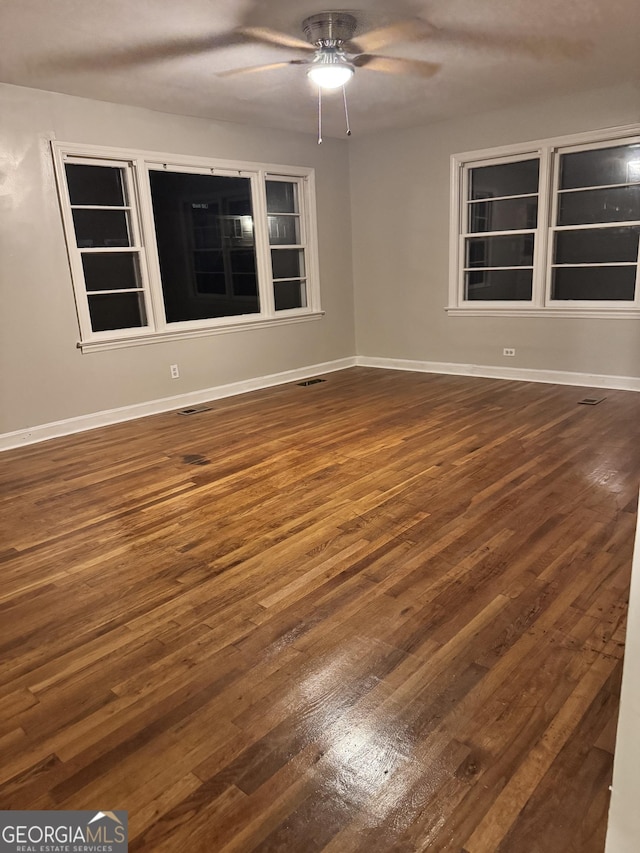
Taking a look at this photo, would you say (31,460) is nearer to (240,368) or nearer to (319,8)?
(240,368)

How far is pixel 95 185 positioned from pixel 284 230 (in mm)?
2208

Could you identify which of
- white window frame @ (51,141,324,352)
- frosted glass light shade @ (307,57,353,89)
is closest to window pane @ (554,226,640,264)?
white window frame @ (51,141,324,352)

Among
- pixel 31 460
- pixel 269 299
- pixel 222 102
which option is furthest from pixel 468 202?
pixel 31 460

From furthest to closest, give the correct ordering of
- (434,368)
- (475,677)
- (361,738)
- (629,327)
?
(434,368), (629,327), (475,677), (361,738)

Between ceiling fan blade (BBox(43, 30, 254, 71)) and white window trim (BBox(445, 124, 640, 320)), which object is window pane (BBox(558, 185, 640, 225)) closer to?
white window trim (BBox(445, 124, 640, 320))

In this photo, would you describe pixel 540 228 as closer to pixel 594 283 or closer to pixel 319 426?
pixel 594 283

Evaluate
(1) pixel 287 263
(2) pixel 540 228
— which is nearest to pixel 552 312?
(2) pixel 540 228

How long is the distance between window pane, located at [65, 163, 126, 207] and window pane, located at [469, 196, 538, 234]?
3597 millimetres

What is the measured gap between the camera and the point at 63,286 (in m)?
4.83

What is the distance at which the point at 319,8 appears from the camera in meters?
3.31

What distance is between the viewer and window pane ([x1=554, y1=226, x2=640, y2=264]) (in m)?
5.40

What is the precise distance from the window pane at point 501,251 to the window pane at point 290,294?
1896 millimetres

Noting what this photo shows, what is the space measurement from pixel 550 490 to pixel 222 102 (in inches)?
164

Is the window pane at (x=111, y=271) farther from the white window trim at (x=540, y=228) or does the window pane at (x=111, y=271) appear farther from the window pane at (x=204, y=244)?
the white window trim at (x=540, y=228)
